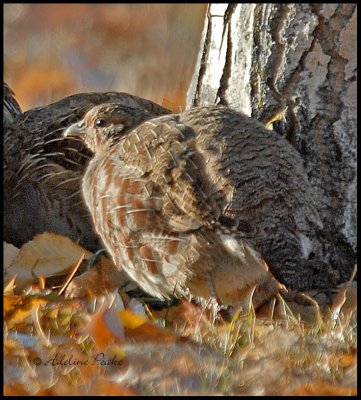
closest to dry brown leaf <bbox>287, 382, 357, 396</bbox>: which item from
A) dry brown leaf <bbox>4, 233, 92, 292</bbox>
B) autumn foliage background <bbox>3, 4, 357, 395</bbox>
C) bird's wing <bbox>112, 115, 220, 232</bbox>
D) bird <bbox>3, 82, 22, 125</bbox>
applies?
autumn foliage background <bbox>3, 4, 357, 395</bbox>

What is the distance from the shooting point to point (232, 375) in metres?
3.56

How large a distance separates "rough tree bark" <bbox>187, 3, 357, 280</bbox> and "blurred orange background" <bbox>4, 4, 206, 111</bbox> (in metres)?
2.38

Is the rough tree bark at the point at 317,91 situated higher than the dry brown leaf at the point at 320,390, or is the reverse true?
the rough tree bark at the point at 317,91

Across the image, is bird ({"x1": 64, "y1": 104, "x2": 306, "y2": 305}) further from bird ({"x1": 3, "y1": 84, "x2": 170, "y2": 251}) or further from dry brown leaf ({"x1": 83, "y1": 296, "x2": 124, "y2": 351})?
bird ({"x1": 3, "y1": 84, "x2": 170, "y2": 251})

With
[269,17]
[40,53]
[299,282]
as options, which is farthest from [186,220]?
[40,53]

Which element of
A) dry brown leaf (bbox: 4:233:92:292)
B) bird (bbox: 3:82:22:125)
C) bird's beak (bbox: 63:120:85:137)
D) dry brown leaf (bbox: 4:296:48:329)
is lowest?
dry brown leaf (bbox: 4:233:92:292)

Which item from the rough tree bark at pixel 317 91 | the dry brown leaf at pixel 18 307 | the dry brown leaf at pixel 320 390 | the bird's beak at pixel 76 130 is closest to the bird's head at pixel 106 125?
the bird's beak at pixel 76 130

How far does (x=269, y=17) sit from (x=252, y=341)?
1919 mm

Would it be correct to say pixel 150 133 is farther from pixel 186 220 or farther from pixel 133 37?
pixel 133 37

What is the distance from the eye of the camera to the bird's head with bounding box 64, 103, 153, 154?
18.1 feet

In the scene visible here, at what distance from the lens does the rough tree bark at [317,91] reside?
507cm

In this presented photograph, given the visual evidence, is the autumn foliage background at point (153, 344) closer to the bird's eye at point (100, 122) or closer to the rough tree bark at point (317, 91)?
the rough tree bark at point (317, 91)

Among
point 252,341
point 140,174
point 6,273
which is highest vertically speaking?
point 140,174

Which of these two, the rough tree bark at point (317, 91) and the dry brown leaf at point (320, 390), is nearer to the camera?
the dry brown leaf at point (320, 390)
